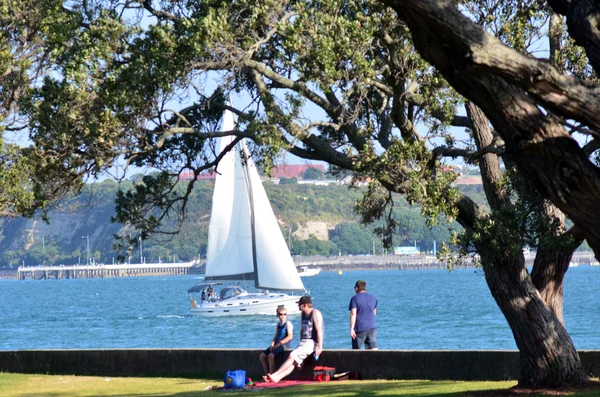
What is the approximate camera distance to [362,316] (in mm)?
16438

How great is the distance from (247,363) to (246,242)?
43.3 m

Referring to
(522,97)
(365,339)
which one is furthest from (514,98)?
(365,339)

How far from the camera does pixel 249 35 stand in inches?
529

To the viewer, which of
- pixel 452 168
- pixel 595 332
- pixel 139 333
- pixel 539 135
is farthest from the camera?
pixel 139 333

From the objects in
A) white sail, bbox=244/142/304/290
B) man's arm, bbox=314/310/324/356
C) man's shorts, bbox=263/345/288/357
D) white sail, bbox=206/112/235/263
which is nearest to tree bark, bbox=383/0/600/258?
man's arm, bbox=314/310/324/356

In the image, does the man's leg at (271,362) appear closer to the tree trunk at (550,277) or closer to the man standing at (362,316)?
the man standing at (362,316)

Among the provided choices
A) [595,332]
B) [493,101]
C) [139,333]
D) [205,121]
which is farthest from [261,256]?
[493,101]

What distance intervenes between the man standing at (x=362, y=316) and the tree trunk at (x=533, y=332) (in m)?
3.20

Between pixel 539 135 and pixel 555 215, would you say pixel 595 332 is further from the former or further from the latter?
pixel 539 135

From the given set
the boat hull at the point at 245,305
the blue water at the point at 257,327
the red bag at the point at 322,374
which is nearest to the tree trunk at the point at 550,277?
the red bag at the point at 322,374

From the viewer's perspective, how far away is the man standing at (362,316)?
16.3m

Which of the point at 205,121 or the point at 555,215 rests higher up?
the point at 205,121

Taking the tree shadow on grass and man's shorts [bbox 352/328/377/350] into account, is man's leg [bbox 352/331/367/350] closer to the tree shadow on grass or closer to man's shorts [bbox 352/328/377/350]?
man's shorts [bbox 352/328/377/350]

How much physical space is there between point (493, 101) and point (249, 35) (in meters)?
6.48
